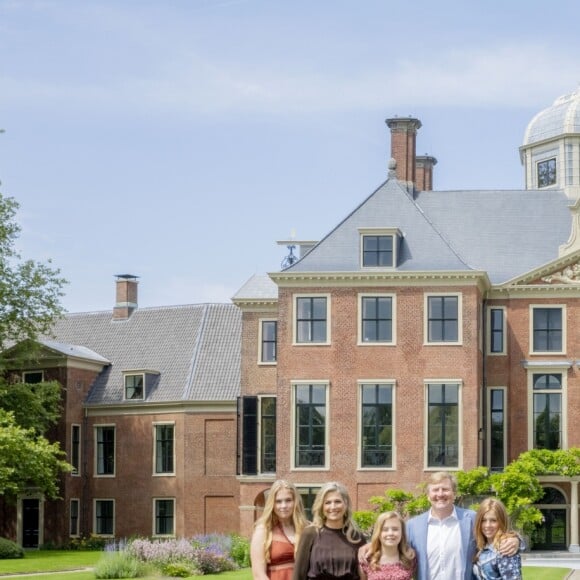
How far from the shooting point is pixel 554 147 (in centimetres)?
4891

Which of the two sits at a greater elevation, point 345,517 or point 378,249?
point 378,249

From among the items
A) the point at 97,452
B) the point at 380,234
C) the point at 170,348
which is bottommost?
the point at 97,452

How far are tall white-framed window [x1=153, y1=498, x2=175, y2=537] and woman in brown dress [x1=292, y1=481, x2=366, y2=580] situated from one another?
37298 mm

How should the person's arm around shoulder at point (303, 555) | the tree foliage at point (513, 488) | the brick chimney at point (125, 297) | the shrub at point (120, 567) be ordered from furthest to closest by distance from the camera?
1. the brick chimney at point (125, 297)
2. the tree foliage at point (513, 488)
3. the shrub at point (120, 567)
4. the person's arm around shoulder at point (303, 555)

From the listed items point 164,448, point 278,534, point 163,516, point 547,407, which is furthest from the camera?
point 164,448

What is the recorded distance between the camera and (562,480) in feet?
130

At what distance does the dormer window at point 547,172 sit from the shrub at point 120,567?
24239 mm

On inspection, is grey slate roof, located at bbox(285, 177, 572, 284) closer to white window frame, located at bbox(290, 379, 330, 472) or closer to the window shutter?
white window frame, located at bbox(290, 379, 330, 472)

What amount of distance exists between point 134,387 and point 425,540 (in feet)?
129

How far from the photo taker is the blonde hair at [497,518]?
9.70 m

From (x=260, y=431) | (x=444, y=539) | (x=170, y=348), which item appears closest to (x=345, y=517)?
(x=444, y=539)

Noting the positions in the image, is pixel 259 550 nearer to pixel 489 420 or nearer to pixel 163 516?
pixel 489 420

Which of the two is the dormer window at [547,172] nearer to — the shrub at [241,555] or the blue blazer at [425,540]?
the shrub at [241,555]

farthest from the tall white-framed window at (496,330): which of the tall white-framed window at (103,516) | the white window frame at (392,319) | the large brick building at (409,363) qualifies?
the tall white-framed window at (103,516)
